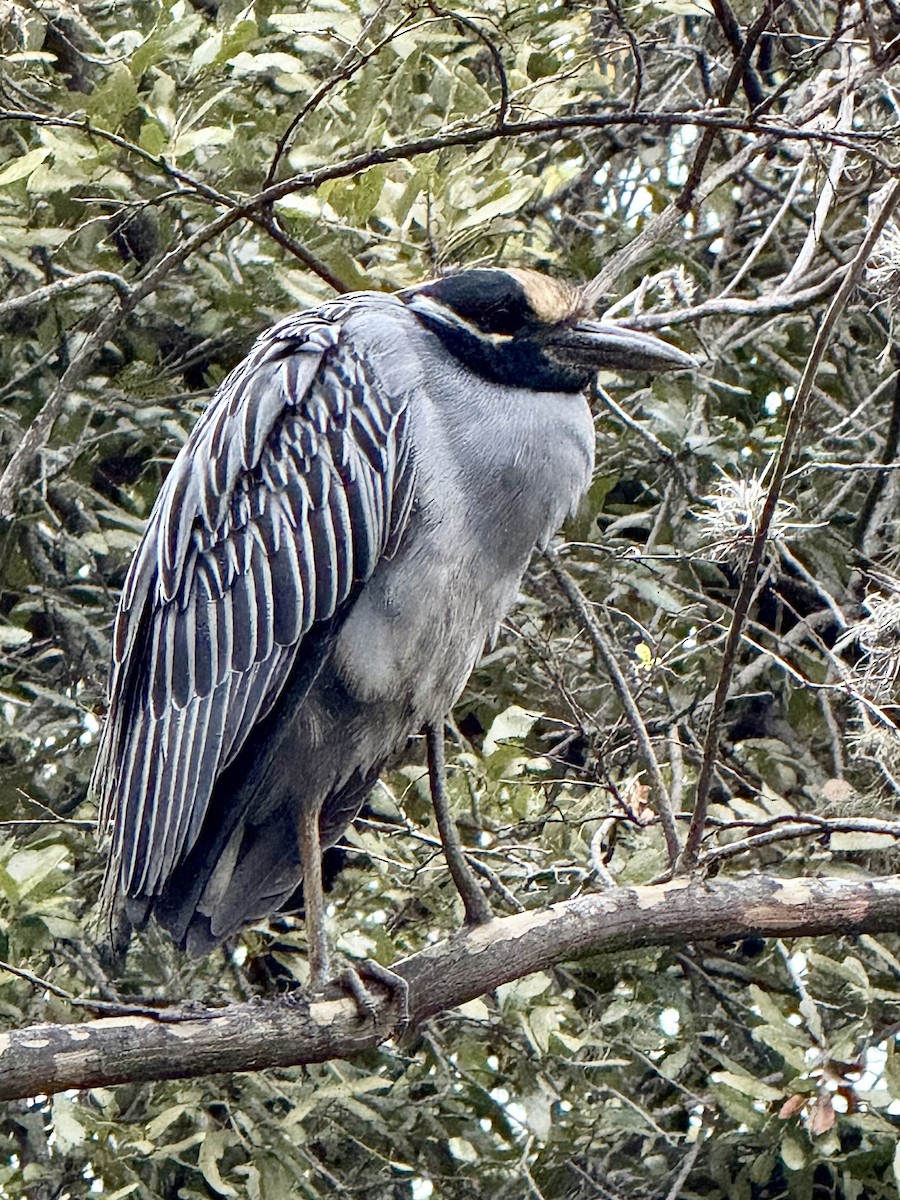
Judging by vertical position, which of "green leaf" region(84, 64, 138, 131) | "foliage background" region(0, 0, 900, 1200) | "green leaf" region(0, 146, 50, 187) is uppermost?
"green leaf" region(84, 64, 138, 131)

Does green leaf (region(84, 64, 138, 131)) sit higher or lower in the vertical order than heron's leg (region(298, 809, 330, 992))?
higher

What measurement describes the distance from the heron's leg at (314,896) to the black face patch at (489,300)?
1.00 m

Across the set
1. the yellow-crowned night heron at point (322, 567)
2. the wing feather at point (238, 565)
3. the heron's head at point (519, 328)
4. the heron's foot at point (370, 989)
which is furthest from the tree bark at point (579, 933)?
the heron's head at point (519, 328)

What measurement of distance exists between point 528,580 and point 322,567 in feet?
2.78

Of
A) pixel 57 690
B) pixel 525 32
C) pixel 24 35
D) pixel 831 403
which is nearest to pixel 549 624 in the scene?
pixel 831 403

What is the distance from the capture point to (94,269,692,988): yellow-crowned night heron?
2986 millimetres

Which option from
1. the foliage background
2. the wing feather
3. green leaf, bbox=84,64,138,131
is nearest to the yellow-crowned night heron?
the wing feather

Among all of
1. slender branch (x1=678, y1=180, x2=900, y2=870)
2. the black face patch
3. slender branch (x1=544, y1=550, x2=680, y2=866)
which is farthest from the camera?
the black face patch

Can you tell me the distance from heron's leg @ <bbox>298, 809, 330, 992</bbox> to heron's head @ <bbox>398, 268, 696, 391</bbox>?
0.94m

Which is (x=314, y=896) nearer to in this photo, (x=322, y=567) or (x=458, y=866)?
(x=458, y=866)

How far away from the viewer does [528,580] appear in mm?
3760

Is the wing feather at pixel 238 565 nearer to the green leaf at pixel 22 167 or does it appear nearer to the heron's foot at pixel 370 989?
the heron's foot at pixel 370 989

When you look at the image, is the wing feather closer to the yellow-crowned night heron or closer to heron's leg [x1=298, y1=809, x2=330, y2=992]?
the yellow-crowned night heron

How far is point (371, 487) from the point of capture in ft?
9.96
